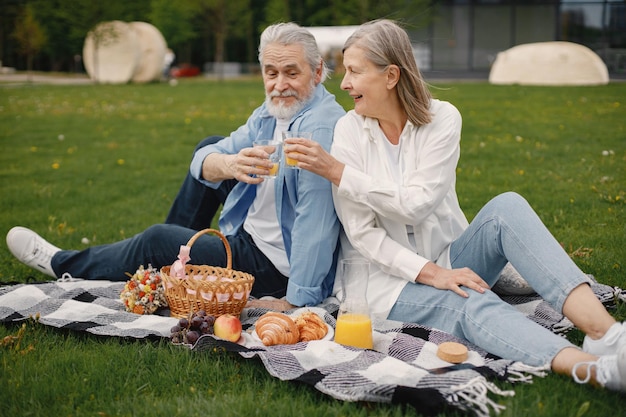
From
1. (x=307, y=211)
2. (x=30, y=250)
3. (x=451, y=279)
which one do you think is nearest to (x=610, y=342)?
(x=451, y=279)

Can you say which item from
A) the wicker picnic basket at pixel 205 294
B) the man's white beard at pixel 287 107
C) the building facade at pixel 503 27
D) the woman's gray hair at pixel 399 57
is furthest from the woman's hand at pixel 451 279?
the building facade at pixel 503 27

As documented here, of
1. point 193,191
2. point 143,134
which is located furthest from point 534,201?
point 143,134

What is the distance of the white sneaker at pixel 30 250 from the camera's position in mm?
4859

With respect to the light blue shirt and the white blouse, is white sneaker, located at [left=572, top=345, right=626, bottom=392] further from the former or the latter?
the light blue shirt

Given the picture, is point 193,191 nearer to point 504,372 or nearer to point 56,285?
point 56,285

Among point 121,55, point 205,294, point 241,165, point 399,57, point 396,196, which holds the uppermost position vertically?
point 121,55

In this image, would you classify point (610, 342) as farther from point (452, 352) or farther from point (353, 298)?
point (353, 298)

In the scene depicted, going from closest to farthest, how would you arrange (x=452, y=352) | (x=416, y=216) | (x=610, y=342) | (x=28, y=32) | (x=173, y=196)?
(x=610, y=342)
(x=452, y=352)
(x=416, y=216)
(x=173, y=196)
(x=28, y=32)

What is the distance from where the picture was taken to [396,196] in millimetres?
3605

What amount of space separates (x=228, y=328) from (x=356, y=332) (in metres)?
0.63

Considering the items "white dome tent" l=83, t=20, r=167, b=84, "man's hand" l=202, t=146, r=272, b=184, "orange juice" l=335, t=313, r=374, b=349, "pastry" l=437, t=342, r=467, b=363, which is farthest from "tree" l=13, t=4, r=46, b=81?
"pastry" l=437, t=342, r=467, b=363

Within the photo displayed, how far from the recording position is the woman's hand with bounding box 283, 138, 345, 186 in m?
3.54

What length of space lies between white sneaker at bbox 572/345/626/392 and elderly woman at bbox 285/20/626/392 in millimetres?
344

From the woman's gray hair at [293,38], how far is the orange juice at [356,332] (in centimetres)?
158
